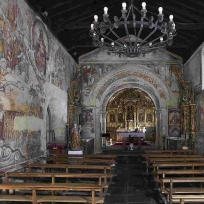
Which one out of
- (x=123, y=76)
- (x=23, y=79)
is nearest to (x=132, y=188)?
(x=23, y=79)

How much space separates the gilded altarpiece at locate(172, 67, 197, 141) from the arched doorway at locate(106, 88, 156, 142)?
24.6 ft

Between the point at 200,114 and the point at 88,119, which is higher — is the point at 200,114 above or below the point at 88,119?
above

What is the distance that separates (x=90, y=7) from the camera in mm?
13258

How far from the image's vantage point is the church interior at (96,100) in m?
8.04

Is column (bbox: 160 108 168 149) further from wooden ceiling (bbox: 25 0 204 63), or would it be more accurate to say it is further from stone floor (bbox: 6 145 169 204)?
stone floor (bbox: 6 145 169 204)

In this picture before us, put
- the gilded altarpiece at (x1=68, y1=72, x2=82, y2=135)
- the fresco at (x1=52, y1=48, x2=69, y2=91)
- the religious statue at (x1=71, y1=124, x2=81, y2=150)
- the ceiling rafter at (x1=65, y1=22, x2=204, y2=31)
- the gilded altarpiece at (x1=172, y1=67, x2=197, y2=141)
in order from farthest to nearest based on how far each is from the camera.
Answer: the gilded altarpiece at (x1=172, y1=67, x2=197, y2=141) < the gilded altarpiece at (x1=68, y1=72, x2=82, y2=135) < the fresco at (x1=52, y1=48, x2=69, y2=91) < the religious statue at (x1=71, y1=124, x2=81, y2=150) < the ceiling rafter at (x1=65, y1=22, x2=204, y2=31)

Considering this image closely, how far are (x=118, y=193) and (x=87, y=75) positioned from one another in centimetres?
1182

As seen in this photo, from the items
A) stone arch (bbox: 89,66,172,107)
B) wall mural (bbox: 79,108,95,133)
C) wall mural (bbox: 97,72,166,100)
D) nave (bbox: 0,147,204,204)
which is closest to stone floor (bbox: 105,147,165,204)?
nave (bbox: 0,147,204,204)

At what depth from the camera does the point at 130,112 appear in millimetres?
26109

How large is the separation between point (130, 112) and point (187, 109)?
29.5ft

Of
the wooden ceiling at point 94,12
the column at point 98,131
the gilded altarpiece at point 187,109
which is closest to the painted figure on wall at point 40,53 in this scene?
the wooden ceiling at point 94,12

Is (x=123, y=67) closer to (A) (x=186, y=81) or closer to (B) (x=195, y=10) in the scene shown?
(A) (x=186, y=81)

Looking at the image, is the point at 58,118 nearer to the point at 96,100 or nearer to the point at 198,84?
the point at 96,100

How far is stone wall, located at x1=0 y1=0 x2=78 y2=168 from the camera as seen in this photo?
8281 millimetres
